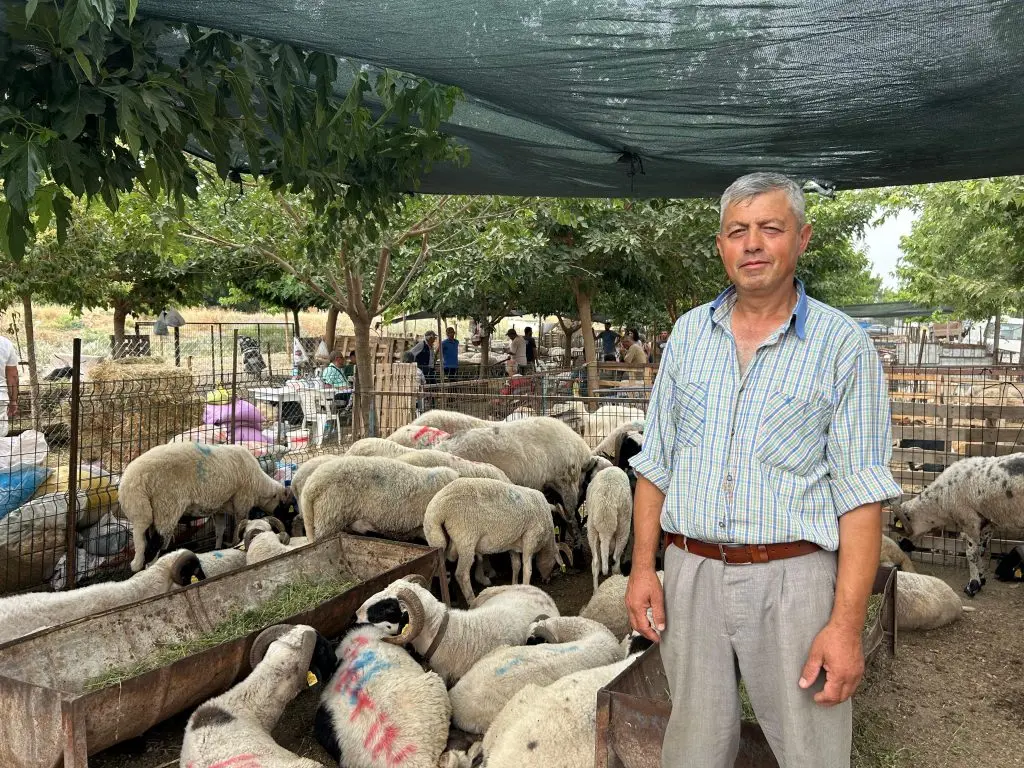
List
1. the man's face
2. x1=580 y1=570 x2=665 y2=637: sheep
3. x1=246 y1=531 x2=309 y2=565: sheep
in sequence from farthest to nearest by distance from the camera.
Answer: x1=246 y1=531 x2=309 y2=565: sheep
x1=580 y1=570 x2=665 y2=637: sheep
the man's face

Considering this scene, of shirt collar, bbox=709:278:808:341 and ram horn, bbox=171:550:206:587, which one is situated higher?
shirt collar, bbox=709:278:808:341

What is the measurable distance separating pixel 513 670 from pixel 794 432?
7.52 ft

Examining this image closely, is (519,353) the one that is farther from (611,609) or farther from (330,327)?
(611,609)

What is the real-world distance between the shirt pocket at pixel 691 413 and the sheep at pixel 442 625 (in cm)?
225

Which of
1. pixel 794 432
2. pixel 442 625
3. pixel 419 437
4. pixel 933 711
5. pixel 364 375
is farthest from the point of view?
pixel 364 375

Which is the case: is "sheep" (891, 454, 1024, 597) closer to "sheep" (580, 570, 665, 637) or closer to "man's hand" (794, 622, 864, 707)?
"sheep" (580, 570, 665, 637)

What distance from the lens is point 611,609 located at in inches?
207

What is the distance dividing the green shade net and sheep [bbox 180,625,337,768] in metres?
2.72

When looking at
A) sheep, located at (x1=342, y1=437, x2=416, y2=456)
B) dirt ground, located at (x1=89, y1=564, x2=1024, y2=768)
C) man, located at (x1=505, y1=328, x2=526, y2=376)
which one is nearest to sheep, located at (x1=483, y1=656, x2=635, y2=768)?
dirt ground, located at (x1=89, y1=564, x2=1024, y2=768)

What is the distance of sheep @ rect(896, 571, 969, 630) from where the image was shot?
5.45 m

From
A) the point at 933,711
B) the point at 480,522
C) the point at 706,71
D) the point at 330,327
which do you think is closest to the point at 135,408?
the point at 480,522

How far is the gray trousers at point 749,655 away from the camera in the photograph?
6.70 feet

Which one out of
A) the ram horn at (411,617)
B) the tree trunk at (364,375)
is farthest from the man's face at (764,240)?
the tree trunk at (364,375)

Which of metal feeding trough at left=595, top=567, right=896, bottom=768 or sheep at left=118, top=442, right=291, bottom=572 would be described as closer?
metal feeding trough at left=595, top=567, right=896, bottom=768
